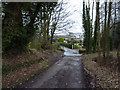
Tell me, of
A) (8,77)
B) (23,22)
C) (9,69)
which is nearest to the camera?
(8,77)

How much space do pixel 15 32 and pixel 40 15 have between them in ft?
8.88

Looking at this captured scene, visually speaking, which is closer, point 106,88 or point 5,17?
point 106,88

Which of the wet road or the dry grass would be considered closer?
the dry grass

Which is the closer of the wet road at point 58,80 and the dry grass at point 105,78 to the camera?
the dry grass at point 105,78

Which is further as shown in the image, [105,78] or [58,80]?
[58,80]

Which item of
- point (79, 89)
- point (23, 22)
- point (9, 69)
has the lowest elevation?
point (79, 89)

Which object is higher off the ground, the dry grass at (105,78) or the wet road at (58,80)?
the dry grass at (105,78)

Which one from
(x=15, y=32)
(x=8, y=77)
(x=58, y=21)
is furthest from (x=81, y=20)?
(x=8, y=77)

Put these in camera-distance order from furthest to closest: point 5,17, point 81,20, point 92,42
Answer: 1. point 81,20
2. point 92,42
3. point 5,17

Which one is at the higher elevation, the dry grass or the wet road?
the dry grass

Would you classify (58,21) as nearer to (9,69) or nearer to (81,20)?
(81,20)

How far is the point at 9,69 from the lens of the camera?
7.68 m

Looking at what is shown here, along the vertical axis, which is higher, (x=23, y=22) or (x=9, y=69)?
(x=23, y=22)

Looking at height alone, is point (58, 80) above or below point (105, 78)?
below
